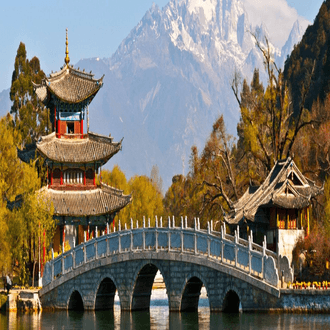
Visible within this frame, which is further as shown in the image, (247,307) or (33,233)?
(33,233)

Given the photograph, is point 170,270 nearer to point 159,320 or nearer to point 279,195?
point 159,320

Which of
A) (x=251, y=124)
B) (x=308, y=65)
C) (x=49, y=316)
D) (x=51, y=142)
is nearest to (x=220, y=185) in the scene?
(x=251, y=124)

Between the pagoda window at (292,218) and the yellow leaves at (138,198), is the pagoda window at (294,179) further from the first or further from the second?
the yellow leaves at (138,198)

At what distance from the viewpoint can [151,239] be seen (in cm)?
3206

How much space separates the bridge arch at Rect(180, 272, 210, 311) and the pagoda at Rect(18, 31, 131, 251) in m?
14.6

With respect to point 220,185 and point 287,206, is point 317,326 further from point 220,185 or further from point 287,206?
point 220,185

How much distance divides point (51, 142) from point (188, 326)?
21.5 metres

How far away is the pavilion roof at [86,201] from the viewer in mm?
44875

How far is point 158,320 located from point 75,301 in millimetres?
6214

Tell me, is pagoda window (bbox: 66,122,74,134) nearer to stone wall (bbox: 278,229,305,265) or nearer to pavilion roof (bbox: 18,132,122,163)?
pavilion roof (bbox: 18,132,122,163)

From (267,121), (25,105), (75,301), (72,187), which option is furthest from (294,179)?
(25,105)

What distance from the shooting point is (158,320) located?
99.9 ft

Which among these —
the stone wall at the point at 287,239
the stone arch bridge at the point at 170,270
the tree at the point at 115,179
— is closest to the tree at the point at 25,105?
the tree at the point at 115,179

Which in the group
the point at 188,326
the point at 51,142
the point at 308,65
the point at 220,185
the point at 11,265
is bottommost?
the point at 188,326
